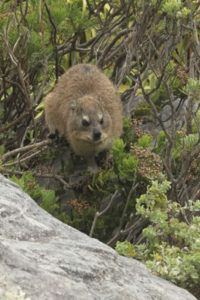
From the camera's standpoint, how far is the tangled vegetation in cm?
309

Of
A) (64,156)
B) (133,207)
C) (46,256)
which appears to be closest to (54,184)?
(64,156)

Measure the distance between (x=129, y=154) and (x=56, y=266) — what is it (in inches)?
98.5

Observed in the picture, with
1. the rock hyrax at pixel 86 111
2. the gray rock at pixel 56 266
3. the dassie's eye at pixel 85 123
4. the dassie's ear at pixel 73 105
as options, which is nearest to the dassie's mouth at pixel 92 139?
the rock hyrax at pixel 86 111

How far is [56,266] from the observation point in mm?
1975

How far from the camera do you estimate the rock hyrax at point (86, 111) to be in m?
5.12

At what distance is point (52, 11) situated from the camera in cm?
485

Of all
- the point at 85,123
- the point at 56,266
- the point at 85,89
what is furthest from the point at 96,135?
the point at 56,266

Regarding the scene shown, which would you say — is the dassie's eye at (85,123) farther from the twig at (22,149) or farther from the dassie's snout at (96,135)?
the twig at (22,149)

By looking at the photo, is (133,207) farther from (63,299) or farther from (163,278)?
(63,299)

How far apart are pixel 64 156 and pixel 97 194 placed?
1.13 meters

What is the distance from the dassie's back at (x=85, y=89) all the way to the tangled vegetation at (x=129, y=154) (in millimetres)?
251

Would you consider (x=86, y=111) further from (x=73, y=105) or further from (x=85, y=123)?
(x=73, y=105)

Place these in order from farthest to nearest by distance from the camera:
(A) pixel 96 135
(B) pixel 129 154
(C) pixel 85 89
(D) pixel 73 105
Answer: (C) pixel 85 89, (D) pixel 73 105, (A) pixel 96 135, (B) pixel 129 154

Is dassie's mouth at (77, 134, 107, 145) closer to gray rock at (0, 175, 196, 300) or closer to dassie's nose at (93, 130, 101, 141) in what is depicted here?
dassie's nose at (93, 130, 101, 141)
